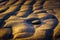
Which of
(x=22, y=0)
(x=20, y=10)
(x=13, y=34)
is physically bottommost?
(x=13, y=34)

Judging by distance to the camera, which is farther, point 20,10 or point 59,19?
point 20,10

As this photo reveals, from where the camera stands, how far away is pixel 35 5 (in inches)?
58.0

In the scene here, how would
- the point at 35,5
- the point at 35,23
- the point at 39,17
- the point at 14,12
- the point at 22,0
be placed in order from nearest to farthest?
the point at 35,23 < the point at 39,17 < the point at 14,12 < the point at 35,5 < the point at 22,0

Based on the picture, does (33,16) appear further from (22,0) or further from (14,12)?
(22,0)

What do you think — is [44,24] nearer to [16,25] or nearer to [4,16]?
[16,25]

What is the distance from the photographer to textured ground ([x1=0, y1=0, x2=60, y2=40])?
94 cm

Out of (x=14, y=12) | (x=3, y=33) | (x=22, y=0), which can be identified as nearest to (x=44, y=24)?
(x=3, y=33)

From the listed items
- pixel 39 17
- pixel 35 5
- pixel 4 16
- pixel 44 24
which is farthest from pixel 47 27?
pixel 35 5

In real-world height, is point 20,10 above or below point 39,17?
above

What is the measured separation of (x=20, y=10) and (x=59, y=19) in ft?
1.31

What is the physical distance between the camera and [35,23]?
107 cm

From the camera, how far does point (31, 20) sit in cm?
113

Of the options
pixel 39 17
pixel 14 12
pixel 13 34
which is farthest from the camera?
pixel 14 12

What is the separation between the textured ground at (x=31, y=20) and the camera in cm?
94
